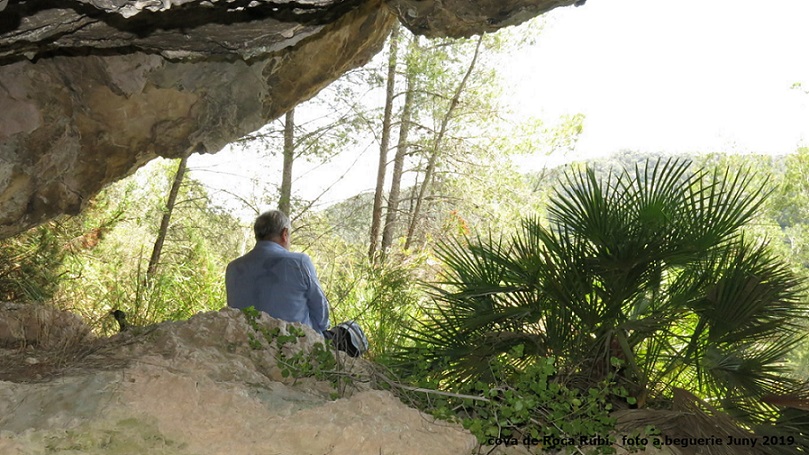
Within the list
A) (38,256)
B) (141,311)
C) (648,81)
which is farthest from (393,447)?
(648,81)

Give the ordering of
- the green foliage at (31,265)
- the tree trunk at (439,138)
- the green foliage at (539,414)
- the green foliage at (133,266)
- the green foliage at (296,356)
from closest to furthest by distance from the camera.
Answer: the green foliage at (539,414) < the green foliage at (296,356) < the green foliage at (31,265) < the green foliage at (133,266) < the tree trunk at (439,138)

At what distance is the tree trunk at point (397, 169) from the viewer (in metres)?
12.7

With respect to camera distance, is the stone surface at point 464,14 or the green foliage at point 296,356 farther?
the stone surface at point 464,14

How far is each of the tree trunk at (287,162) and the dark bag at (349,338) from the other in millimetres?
6384

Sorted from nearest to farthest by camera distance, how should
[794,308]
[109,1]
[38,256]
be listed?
1. [109,1]
2. [794,308]
3. [38,256]

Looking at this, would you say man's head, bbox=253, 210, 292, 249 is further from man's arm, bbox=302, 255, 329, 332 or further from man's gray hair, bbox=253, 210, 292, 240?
man's arm, bbox=302, 255, 329, 332

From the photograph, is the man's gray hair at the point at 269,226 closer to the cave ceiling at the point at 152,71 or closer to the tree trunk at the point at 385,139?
the cave ceiling at the point at 152,71

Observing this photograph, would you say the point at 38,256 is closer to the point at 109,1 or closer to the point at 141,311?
the point at 141,311

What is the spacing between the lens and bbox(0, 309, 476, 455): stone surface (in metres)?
2.18

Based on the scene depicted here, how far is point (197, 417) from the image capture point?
2.32 metres

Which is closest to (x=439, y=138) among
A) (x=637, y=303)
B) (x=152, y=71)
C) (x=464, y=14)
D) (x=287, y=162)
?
(x=287, y=162)

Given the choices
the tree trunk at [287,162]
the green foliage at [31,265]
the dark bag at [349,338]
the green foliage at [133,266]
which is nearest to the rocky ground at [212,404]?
the dark bag at [349,338]

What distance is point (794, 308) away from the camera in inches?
140

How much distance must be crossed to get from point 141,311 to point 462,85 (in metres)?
8.01
